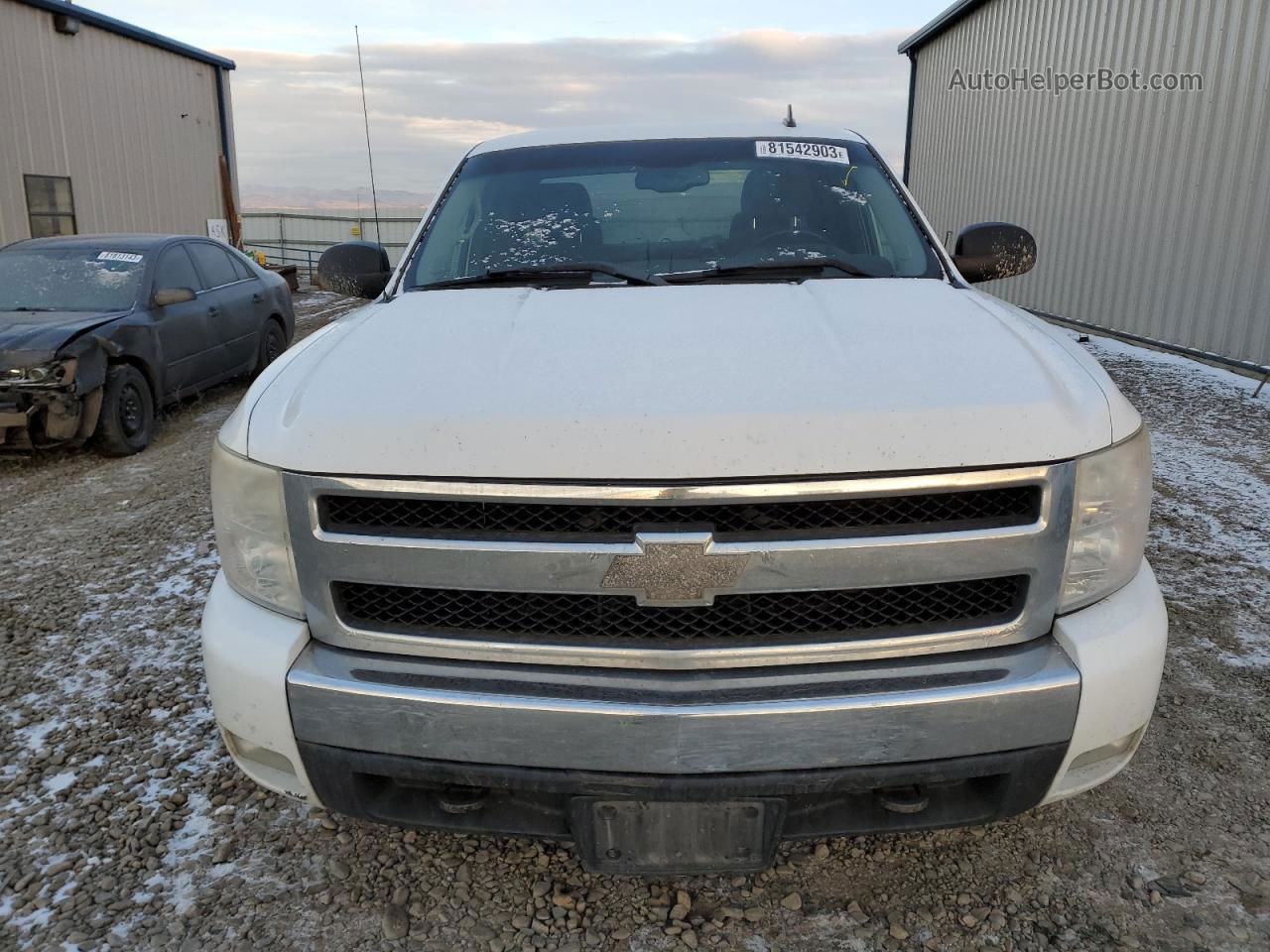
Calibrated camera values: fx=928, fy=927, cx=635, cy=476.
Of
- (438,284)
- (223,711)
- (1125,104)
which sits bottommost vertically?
(223,711)

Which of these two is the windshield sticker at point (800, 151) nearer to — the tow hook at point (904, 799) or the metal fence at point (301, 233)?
the tow hook at point (904, 799)

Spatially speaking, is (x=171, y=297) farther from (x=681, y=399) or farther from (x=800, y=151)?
(x=681, y=399)

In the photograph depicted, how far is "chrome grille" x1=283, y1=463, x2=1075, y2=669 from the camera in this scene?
1.73m

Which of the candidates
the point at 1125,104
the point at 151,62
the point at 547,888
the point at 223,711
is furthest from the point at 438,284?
the point at 151,62

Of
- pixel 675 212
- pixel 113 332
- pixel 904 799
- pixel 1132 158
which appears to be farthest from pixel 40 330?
pixel 1132 158

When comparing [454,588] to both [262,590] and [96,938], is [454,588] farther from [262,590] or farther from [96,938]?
[96,938]

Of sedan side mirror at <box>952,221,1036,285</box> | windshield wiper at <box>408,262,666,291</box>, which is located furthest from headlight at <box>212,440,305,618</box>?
sedan side mirror at <box>952,221,1036,285</box>

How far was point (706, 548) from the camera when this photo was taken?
1711 mm

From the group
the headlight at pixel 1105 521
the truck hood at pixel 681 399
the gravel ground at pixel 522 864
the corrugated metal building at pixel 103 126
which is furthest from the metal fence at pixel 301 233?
the headlight at pixel 1105 521

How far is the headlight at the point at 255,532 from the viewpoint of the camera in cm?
184

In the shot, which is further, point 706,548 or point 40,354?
point 40,354

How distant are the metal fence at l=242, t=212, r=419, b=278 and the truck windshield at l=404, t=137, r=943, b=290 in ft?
76.0

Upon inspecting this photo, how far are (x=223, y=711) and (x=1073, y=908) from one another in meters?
1.96

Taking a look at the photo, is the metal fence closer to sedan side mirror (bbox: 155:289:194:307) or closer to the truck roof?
sedan side mirror (bbox: 155:289:194:307)
